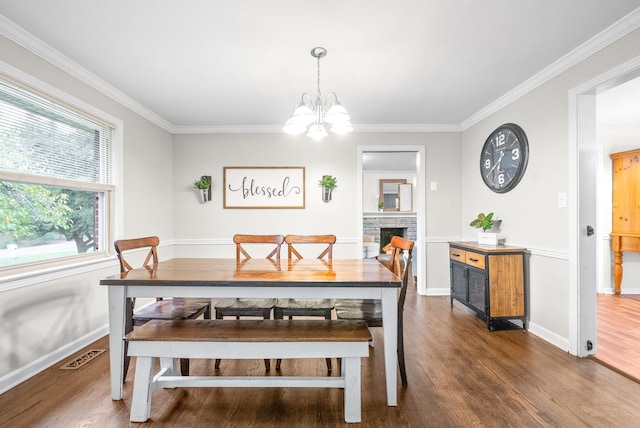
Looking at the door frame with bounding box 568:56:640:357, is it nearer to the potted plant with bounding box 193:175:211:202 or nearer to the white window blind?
the potted plant with bounding box 193:175:211:202

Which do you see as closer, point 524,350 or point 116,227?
point 524,350

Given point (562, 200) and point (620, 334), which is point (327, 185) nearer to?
point (562, 200)

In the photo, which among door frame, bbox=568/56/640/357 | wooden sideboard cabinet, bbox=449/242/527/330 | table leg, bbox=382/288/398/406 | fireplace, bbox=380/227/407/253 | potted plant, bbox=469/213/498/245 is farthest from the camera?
fireplace, bbox=380/227/407/253

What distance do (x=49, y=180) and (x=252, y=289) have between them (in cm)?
191

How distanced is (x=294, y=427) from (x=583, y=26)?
3024 millimetres

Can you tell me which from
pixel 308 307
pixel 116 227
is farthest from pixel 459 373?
pixel 116 227

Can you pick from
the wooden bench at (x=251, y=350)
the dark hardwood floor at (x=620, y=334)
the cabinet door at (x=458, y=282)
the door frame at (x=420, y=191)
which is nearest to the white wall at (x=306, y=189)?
the door frame at (x=420, y=191)

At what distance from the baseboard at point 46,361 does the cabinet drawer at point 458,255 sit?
3.66 metres

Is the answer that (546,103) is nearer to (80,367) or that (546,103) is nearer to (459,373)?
(459,373)

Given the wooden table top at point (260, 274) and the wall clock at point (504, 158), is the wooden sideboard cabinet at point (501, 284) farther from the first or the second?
the wooden table top at point (260, 274)

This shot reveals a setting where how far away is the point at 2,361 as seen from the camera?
2.01 m

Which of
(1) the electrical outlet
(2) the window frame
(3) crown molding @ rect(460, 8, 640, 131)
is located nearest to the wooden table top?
(2) the window frame

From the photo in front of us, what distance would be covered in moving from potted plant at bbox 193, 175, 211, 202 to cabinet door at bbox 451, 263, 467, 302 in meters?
3.26

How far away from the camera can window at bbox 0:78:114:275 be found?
7.03ft
